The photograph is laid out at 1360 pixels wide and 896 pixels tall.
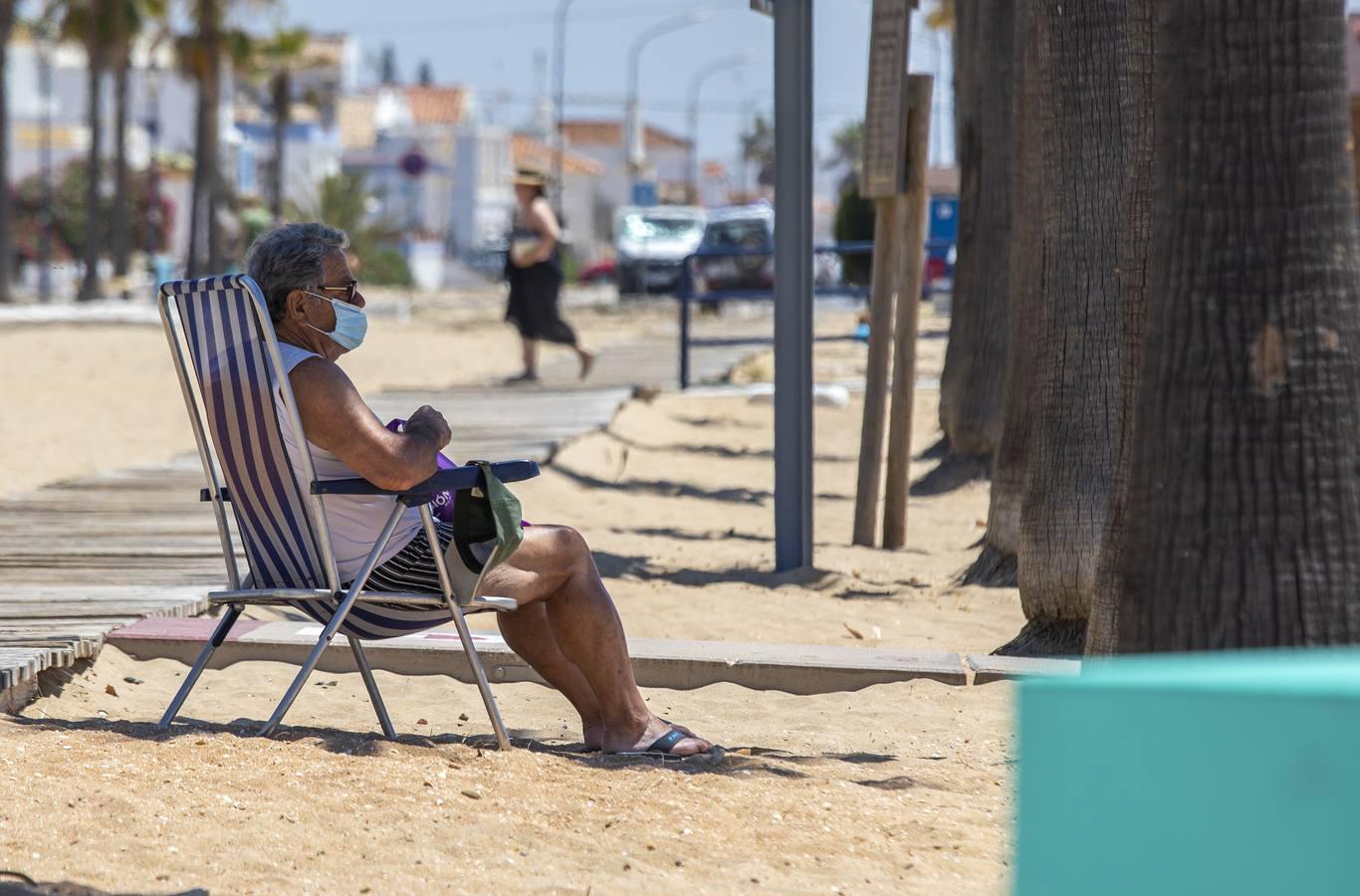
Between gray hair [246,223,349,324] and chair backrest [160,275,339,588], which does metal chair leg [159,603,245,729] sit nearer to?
chair backrest [160,275,339,588]

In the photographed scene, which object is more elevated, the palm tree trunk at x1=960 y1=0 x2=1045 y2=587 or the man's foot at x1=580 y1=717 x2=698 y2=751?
the palm tree trunk at x1=960 y1=0 x2=1045 y2=587

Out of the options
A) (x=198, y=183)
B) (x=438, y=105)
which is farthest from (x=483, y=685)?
(x=438, y=105)

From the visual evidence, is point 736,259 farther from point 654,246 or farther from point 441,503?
point 441,503

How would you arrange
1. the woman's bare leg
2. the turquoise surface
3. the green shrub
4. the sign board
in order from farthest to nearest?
1. the green shrub
2. the woman's bare leg
3. the sign board
4. the turquoise surface

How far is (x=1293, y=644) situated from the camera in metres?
2.69

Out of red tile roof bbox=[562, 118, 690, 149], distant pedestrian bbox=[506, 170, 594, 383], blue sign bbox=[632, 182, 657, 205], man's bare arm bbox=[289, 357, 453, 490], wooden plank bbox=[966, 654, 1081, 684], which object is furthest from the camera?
red tile roof bbox=[562, 118, 690, 149]

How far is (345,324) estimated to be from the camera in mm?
4203

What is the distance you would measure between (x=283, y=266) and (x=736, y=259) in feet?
87.6

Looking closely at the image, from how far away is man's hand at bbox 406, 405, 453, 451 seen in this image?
4.03 metres

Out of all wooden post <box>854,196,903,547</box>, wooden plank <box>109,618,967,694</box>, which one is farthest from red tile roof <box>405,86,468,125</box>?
wooden plank <box>109,618,967,694</box>

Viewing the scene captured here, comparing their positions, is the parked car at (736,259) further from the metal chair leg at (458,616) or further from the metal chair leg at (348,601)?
the metal chair leg at (348,601)

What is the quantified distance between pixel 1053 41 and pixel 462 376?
12.8 meters

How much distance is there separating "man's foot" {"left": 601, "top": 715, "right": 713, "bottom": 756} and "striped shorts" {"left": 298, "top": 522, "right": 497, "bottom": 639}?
50cm

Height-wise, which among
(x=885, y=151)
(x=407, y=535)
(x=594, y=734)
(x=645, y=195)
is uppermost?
(x=645, y=195)
